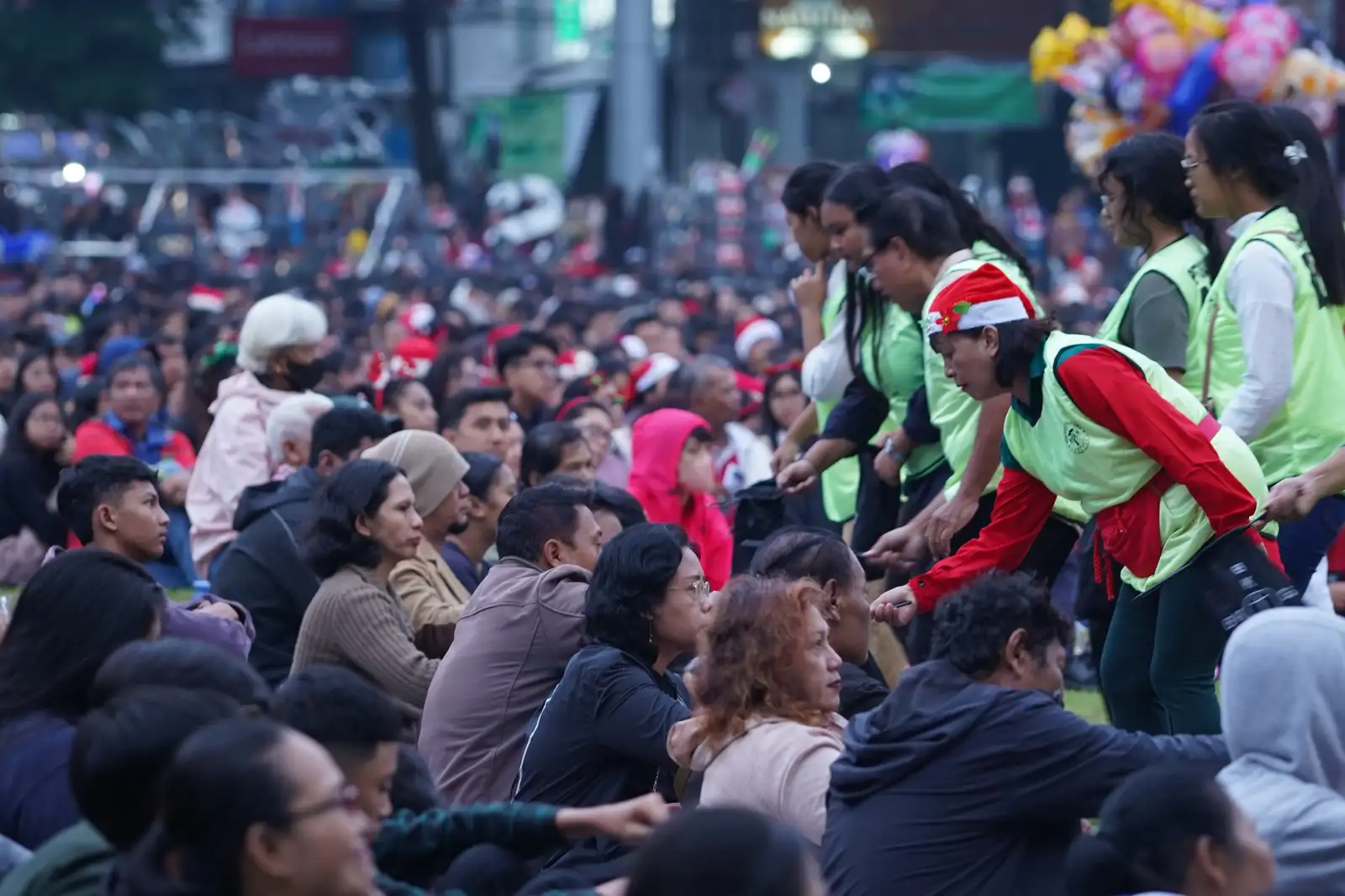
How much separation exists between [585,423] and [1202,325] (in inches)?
123

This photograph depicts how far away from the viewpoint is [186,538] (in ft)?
34.1

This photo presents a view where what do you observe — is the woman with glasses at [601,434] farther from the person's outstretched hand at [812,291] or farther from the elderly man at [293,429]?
the person's outstretched hand at [812,291]

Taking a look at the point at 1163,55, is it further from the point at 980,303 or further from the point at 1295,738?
the point at 1295,738

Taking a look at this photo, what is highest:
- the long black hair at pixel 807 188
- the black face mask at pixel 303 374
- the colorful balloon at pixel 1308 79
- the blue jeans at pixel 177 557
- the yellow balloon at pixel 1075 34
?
the long black hair at pixel 807 188

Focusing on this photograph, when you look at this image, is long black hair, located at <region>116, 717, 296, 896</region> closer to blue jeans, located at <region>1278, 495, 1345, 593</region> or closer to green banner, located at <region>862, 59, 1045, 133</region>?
blue jeans, located at <region>1278, 495, 1345, 593</region>

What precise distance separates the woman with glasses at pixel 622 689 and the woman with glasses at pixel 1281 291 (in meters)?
1.58

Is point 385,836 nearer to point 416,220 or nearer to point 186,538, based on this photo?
point 186,538

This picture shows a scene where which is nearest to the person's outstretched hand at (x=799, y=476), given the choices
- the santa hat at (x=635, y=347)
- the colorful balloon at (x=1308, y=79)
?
the santa hat at (x=635, y=347)

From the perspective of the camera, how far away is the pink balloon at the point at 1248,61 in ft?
43.4

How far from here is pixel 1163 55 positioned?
44.6 feet

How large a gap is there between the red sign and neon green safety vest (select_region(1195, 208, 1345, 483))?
122 feet

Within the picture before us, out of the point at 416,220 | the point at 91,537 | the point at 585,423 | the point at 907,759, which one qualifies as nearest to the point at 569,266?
the point at 416,220

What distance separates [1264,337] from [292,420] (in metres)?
3.59

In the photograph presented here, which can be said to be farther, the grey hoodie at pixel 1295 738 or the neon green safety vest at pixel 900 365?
the neon green safety vest at pixel 900 365
